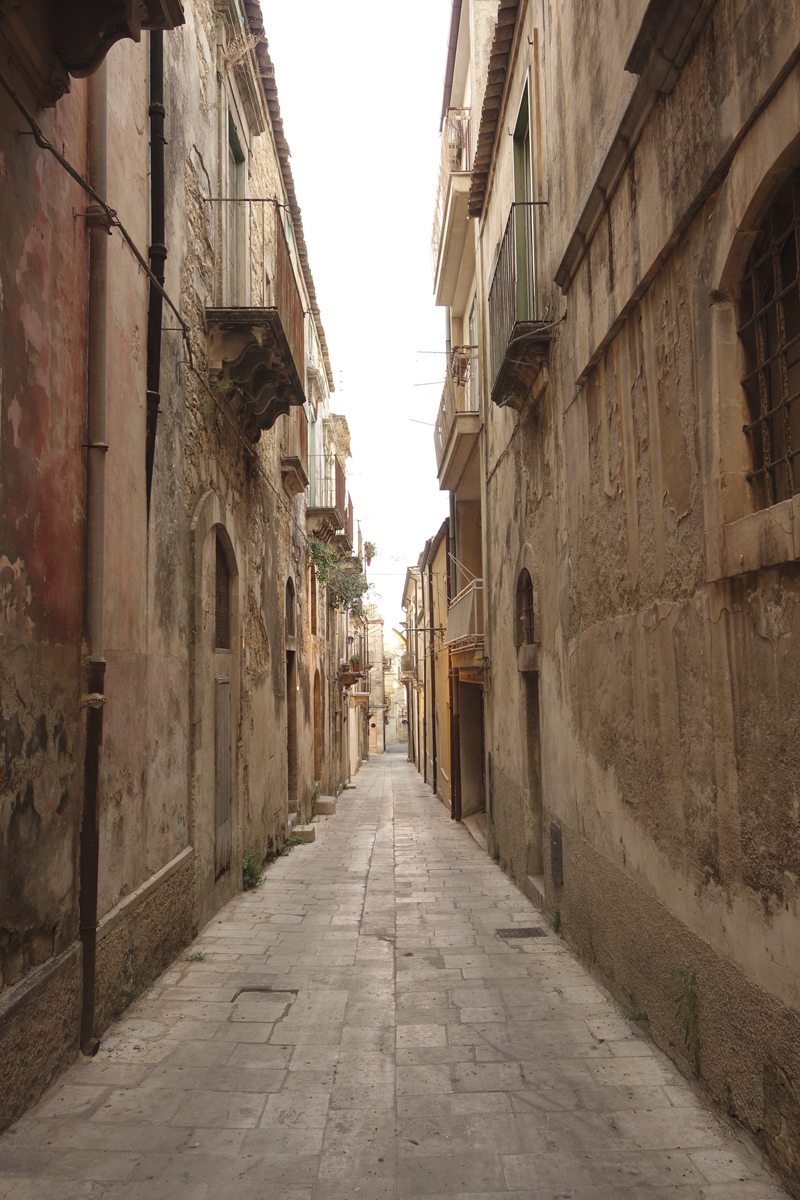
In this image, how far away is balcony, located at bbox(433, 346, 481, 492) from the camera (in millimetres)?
12922

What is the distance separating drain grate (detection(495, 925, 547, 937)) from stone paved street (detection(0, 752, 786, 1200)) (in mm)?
173

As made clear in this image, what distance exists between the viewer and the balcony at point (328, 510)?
17.1 metres

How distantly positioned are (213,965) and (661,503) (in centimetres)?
440

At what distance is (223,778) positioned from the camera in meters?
8.15

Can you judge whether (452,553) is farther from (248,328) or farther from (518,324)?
(518,324)

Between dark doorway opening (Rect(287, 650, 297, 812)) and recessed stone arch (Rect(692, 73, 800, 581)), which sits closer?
recessed stone arch (Rect(692, 73, 800, 581))

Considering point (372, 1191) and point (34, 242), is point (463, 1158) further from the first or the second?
point (34, 242)

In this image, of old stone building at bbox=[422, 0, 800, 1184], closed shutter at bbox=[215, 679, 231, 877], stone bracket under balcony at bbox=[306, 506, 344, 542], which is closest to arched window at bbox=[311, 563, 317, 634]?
stone bracket under balcony at bbox=[306, 506, 344, 542]

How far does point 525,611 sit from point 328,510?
8.54 meters

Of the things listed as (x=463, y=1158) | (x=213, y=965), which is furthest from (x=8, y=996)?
(x=213, y=965)

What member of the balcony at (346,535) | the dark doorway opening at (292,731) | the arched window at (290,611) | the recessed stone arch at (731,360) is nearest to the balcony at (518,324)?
the recessed stone arch at (731,360)

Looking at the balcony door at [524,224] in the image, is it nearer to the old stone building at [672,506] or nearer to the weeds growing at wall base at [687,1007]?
the old stone building at [672,506]

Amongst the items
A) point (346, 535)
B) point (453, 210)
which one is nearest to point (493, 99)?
point (453, 210)

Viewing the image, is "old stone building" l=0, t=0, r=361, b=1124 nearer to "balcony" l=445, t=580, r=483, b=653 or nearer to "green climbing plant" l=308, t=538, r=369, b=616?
"balcony" l=445, t=580, r=483, b=653
